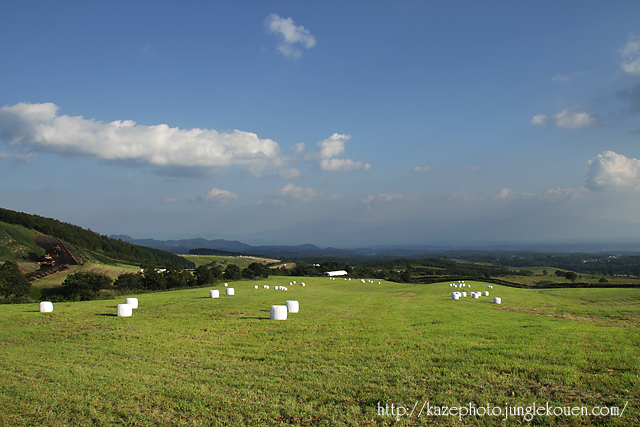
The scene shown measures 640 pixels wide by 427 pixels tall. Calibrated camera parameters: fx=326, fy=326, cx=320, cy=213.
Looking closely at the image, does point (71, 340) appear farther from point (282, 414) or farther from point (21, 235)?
point (21, 235)

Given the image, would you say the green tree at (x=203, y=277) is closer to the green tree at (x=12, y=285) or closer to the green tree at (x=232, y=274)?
the green tree at (x=232, y=274)

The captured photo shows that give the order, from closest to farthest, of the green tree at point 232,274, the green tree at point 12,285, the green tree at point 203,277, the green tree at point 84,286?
the green tree at point 12,285
the green tree at point 84,286
the green tree at point 203,277
the green tree at point 232,274

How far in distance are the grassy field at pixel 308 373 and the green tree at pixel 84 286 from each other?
151ft

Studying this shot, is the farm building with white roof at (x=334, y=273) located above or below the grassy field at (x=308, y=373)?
below

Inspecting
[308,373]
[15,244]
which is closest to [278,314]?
[308,373]

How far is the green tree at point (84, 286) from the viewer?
55.8m

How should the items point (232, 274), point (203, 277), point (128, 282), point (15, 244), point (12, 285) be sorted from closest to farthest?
point (12, 285) < point (128, 282) < point (203, 277) < point (232, 274) < point (15, 244)

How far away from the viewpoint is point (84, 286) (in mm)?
57438

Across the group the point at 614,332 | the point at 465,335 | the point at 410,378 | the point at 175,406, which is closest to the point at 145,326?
the point at 175,406

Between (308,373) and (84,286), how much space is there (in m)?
63.4

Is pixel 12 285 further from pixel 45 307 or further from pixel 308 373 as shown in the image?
pixel 308 373

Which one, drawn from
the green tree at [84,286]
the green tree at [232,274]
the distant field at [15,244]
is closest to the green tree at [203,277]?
the green tree at [232,274]

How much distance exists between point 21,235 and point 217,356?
146591mm

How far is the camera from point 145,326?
18.2 metres
